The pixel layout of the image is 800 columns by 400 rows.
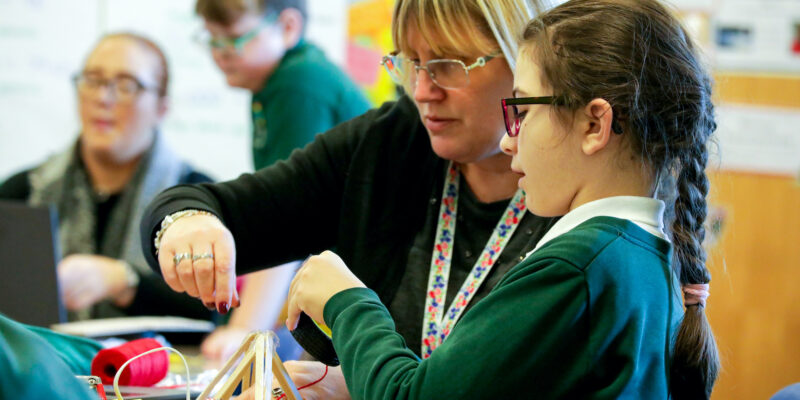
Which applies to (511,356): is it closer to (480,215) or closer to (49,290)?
(480,215)

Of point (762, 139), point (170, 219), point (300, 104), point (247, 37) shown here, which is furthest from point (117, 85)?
point (762, 139)

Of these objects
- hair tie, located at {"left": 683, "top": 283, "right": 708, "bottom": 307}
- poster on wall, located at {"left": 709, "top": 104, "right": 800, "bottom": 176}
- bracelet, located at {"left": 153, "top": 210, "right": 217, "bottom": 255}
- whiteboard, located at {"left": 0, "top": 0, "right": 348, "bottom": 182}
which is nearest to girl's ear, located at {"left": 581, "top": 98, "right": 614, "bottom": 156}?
hair tie, located at {"left": 683, "top": 283, "right": 708, "bottom": 307}

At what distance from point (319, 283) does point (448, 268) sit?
32 cm

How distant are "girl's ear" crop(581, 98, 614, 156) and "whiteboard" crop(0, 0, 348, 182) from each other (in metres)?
2.75

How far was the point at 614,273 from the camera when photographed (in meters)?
0.78

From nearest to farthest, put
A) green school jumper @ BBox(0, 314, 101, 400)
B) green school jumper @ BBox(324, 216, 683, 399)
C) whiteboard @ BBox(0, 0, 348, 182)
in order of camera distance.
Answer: green school jumper @ BBox(0, 314, 101, 400)
green school jumper @ BBox(324, 216, 683, 399)
whiteboard @ BBox(0, 0, 348, 182)

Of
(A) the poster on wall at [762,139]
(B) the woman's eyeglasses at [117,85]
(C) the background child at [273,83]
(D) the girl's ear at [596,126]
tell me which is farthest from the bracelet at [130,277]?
(A) the poster on wall at [762,139]

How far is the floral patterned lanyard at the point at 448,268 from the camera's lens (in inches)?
46.2

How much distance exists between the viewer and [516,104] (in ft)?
3.01

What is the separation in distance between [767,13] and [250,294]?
235 centimetres

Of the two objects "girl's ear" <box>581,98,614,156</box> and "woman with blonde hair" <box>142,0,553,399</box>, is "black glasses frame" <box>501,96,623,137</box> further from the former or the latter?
"woman with blonde hair" <box>142,0,553,399</box>

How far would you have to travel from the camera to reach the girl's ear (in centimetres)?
85

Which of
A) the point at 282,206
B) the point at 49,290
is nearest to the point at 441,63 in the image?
the point at 282,206

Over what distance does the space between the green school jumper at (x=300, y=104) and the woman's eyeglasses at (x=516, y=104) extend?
3.75 ft
